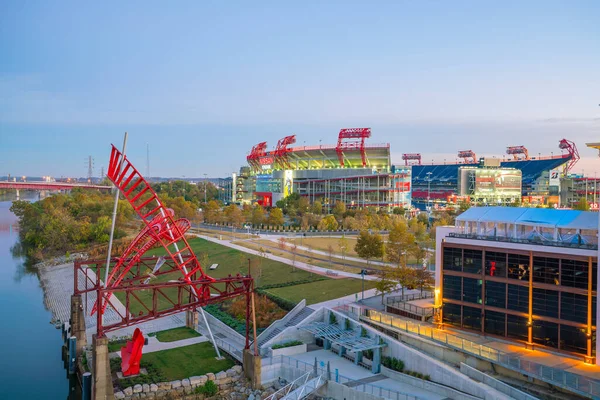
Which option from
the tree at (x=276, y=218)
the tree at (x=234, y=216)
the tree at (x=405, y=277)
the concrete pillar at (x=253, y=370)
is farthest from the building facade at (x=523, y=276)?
the tree at (x=234, y=216)

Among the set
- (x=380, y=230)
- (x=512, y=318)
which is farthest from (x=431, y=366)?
(x=380, y=230)

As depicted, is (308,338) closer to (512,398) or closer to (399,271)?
(399,271)

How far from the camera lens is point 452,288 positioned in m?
35.6

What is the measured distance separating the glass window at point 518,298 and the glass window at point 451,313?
3.62m

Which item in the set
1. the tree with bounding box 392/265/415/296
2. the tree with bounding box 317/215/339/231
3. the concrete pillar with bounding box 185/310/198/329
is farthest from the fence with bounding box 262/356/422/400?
the tree with bounding box 317/215/339/231

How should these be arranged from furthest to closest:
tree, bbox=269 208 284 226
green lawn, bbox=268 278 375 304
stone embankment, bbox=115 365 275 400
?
tree, bbox=269 208 284 226
green lawn, bbox=268 278 375 304
stone embankment, bbox=115 365 275 400

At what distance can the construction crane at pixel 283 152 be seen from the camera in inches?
6029

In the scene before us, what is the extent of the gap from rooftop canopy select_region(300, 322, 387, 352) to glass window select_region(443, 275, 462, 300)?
5.59 metres

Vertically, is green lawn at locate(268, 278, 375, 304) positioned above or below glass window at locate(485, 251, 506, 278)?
below

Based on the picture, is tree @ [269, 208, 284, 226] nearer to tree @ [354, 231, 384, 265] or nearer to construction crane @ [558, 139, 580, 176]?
tree @ [354, 231, 384, 265]

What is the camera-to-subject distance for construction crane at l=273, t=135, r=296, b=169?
153 meters

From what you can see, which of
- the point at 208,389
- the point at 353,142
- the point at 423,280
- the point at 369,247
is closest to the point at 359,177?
the point at 353,142

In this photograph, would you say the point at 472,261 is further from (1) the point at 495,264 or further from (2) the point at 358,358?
(2) the point at 358,358

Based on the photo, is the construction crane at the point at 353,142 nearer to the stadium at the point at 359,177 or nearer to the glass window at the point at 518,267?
the stadium at the point at 359,177
